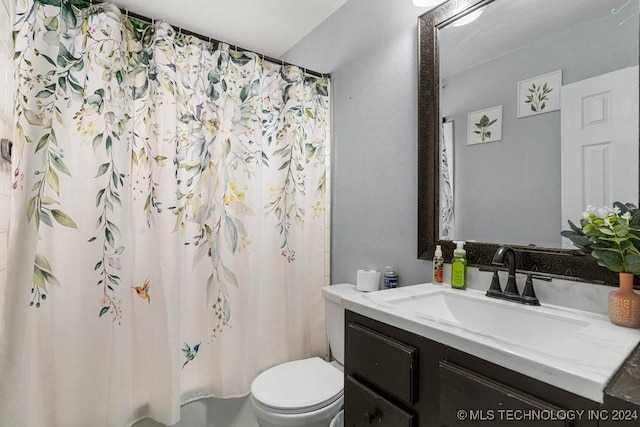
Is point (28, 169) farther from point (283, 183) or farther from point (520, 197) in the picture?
point (520, 197)

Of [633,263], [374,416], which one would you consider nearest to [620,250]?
[633,263]

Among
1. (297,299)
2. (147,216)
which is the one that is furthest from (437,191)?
(147,216)

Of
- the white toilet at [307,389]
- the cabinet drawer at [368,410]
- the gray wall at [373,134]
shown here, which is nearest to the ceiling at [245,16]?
the gray wall at [373,134]

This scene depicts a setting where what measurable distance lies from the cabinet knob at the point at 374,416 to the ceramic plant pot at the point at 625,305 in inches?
26.4

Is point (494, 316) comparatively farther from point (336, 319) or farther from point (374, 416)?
point (336, 319)

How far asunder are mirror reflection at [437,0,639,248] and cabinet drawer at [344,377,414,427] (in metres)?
0.69

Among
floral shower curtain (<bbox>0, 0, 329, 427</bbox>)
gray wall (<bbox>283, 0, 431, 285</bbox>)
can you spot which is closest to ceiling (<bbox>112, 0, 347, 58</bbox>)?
gray wall (<bbox>283, 0, 431, 285</bbox>)

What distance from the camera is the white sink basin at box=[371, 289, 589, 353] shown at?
0.91m

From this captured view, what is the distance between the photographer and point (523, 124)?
113cm

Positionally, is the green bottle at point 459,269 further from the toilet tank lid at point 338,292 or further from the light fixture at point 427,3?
the light fixture at point 427,3

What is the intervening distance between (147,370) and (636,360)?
169cm

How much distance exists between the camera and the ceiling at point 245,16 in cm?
186

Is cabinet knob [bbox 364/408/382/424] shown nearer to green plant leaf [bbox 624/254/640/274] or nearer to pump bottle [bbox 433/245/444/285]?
pump bottle [bbox 433/245/444/285]

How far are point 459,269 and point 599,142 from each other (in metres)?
0.58
